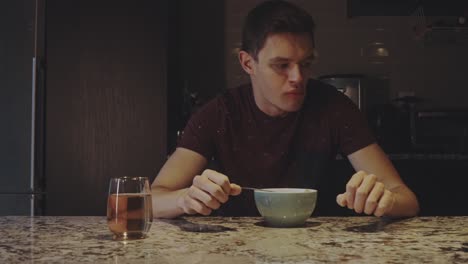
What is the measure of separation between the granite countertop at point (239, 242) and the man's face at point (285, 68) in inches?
18.7

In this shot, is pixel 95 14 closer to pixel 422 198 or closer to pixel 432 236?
pixel 422 198

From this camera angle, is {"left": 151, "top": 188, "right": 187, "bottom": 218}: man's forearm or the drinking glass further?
{"left": 151, "top": 188, "right": 187, "bottom": 218}: man's forearm

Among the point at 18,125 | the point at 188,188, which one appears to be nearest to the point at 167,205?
the point at 188,188

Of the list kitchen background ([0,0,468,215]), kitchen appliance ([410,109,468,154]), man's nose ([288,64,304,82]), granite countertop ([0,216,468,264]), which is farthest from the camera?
kitchen appliance ([410,109,468,154])

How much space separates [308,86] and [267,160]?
0.30 metres

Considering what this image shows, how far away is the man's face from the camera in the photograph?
1.66 m

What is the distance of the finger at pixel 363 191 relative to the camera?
45.3 inches

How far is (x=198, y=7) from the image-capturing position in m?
3.48

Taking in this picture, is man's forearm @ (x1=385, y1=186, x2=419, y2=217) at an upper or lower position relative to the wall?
lower

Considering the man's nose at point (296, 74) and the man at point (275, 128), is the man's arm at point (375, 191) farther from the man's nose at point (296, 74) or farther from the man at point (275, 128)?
the man's nose at point (296, 74)

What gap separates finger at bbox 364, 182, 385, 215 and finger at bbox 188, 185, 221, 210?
282mm

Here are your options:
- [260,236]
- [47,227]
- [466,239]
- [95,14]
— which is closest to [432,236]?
[466,239]

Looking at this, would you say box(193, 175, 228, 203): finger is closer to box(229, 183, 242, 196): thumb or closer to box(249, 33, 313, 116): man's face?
box(229, 183, 242, 196): thumb

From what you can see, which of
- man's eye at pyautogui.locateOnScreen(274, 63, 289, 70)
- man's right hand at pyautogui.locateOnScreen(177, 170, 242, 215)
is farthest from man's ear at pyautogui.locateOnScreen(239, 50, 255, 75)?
man's right hand at pyautogui.locateOnScreen(177, 170, 242, 215)
